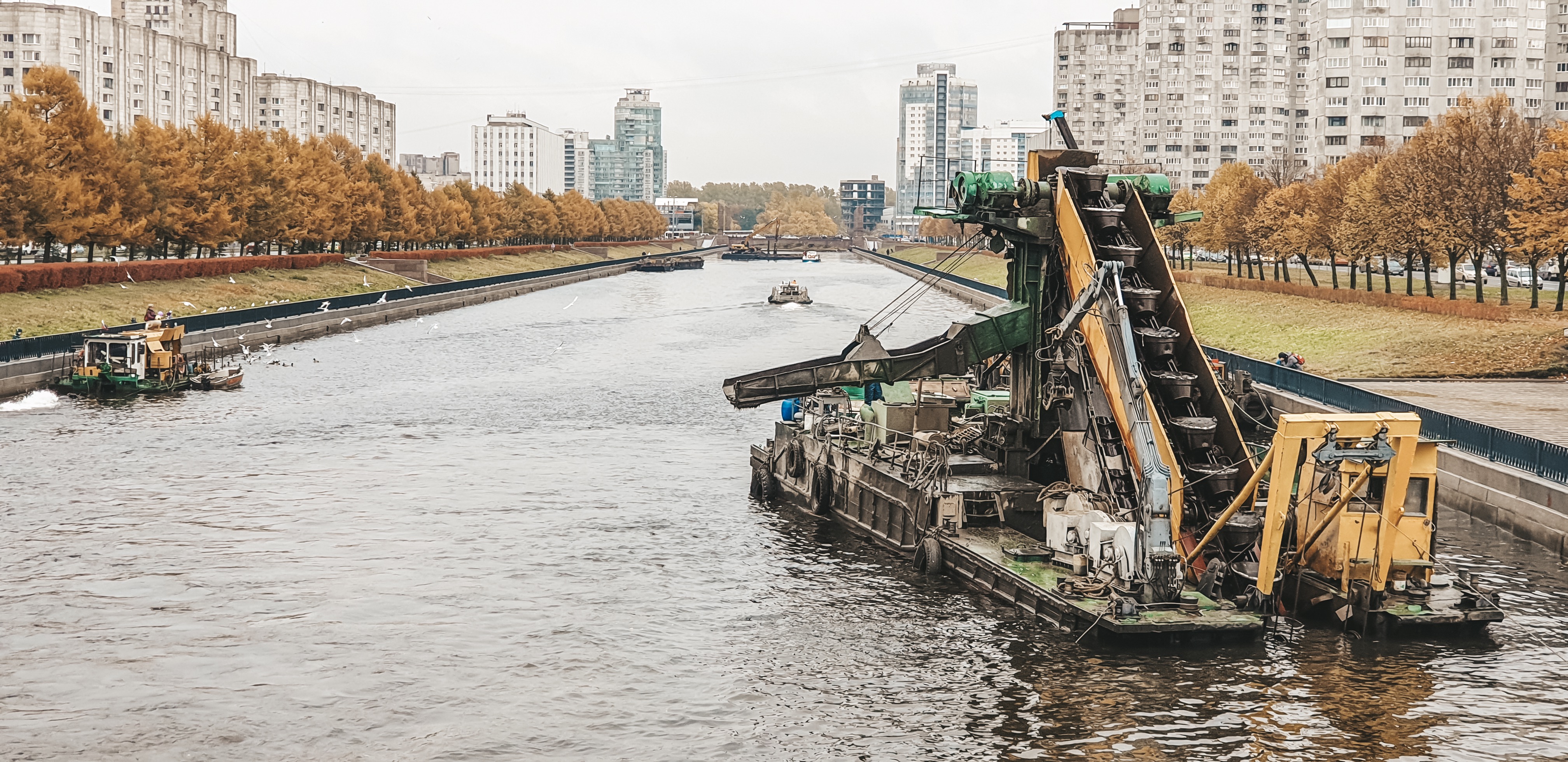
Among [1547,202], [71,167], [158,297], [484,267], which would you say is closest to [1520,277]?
[1547,202]

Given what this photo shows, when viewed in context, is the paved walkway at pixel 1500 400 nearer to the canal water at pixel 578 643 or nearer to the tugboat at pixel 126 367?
the canal water at pixel 578 643

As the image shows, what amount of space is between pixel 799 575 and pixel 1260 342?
52659 millimetres

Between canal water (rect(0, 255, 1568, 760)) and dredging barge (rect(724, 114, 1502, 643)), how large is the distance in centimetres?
92

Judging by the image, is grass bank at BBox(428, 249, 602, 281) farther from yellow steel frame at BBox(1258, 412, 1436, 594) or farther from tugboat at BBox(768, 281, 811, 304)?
yellow steel frame at BBox(1258, 412, 1436, 594)

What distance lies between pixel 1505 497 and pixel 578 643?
2368cm

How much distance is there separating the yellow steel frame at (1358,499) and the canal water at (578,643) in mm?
1642

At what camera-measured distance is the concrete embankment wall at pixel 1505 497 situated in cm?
3475

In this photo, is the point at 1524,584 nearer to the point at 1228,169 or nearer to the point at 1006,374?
the point at 1006,374

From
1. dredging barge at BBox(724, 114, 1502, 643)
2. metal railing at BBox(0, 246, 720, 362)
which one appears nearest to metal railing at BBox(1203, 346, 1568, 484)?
dredging barge at BBox(724, 114, 1502, 643)

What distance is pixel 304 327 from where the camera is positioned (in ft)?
310

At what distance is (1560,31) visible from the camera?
169125 mm

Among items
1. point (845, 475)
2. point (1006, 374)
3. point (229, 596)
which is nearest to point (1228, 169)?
point (1006, 374)

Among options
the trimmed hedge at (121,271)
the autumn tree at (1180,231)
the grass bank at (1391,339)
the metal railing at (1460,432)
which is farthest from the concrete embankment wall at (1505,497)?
the autumn tree at (1180,231)

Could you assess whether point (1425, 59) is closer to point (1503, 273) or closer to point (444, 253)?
point (1503, 273)
